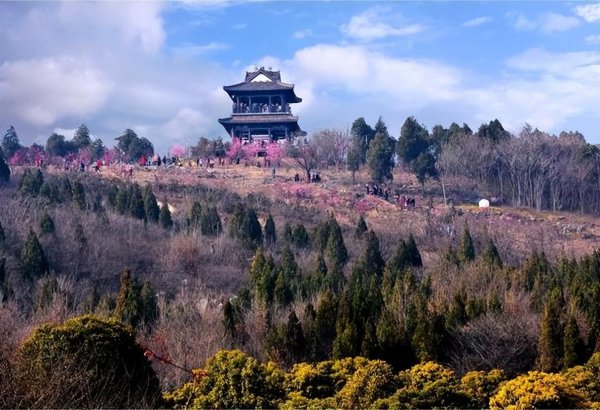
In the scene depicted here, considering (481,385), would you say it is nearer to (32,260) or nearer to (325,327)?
(325,327)

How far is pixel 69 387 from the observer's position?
631 centimetres

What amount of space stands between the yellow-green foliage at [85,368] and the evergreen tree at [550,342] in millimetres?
7578

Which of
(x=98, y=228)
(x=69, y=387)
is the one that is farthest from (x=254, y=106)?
(x=69, y=387)

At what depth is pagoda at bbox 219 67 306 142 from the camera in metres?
42.9

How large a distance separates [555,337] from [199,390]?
710cm

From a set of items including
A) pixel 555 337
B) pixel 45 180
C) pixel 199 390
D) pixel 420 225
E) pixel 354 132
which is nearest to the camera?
pixel 199 390

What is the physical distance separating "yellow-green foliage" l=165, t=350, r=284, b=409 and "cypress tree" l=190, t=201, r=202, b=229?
16.7 meters

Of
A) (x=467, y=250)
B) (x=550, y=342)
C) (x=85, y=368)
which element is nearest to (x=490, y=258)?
(x=467, y=250)

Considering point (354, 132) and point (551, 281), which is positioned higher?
point (354, 132)

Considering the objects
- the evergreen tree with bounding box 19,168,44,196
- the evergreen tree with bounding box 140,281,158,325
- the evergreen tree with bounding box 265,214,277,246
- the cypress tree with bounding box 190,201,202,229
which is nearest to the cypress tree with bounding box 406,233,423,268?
the evergreen tree with bounding box 265,214,277,246

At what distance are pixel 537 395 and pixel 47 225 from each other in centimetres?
1775

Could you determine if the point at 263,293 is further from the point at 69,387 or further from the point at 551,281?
the point at 69,387

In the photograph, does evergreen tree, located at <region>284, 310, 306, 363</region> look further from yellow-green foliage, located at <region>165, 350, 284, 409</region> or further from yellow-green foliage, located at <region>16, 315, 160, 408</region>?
yellow-green foliage, located at <region>16, 315, 160, 408</region>

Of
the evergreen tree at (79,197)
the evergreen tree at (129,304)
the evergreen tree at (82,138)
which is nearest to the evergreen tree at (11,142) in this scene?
the evergreen tree at (82,138)
